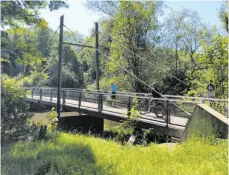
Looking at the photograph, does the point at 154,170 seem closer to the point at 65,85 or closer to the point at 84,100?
the point at 84,100

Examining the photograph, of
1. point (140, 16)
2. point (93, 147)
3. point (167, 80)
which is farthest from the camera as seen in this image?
point (167, 80)

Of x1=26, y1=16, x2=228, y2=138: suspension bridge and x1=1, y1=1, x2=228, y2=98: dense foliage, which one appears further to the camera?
x1=1, y1=1, x2=228, y2=98: dense foliage

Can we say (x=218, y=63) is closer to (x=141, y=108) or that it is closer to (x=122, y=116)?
(x=141, y=108)

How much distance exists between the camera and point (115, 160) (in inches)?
165

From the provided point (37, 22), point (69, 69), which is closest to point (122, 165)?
point (37, 22)

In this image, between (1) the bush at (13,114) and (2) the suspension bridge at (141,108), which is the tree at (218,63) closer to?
(2) the suspension bridge at (141,108)

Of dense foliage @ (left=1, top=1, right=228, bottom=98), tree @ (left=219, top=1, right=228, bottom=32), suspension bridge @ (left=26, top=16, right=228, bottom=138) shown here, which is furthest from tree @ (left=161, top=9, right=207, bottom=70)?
suspension bridge @ (left=26, top=16, right=228, bottom=138)

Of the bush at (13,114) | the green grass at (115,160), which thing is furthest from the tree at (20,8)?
the green grass at (115,160)

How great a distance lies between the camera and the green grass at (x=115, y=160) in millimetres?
3590

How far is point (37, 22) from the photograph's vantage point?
16.5 ft

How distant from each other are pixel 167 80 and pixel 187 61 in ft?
9.58

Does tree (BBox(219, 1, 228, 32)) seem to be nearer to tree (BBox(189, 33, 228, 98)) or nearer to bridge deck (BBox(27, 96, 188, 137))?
tree (BBox(189, 33, 228, 98))

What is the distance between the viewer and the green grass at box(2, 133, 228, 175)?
3590 mm

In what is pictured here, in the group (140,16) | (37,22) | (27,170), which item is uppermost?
(140,16)
